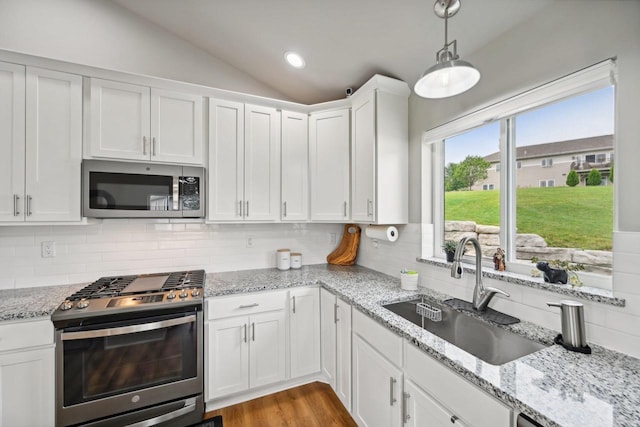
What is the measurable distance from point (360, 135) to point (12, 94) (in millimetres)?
2388

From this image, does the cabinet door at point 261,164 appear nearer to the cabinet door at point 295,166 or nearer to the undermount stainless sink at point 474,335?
the cabinet door at point 295,166

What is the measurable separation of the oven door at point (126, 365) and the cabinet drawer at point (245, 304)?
0.14 m

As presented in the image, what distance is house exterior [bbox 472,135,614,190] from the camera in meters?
1.30

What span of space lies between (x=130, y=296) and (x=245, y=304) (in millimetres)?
739

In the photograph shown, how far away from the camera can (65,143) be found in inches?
75.4

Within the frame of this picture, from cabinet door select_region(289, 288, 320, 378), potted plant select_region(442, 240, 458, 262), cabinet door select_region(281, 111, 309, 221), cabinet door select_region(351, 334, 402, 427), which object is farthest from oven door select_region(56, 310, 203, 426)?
potted plant select_region(442, 240, 458, 262)

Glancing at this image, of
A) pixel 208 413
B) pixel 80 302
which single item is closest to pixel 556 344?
pixel 208 413

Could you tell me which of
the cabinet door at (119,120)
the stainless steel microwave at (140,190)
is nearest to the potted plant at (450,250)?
the stainless steel microwave at (140,190)

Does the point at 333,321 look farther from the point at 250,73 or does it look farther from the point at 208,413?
the point at 250,73

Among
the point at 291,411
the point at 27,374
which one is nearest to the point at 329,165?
the point at 291,411

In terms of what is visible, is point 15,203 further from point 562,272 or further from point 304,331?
point 562,272

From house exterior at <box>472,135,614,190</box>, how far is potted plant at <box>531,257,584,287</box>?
0.41m

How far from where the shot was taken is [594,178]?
1335 millimetres

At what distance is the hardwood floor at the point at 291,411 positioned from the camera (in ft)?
6.30
